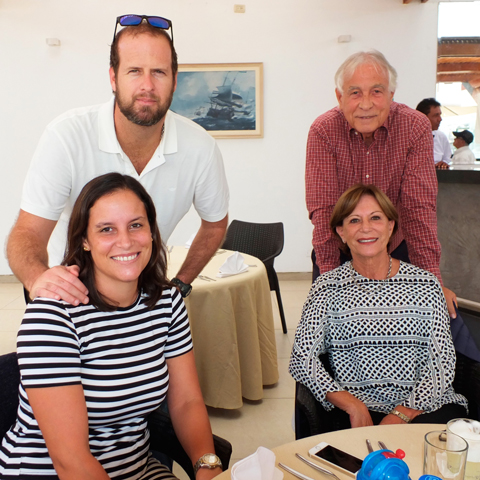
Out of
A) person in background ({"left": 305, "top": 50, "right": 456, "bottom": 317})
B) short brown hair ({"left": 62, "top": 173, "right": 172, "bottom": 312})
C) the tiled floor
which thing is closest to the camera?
short brown hair ({"left": 62, "top": 173, "right": 172, "bottom": 312})

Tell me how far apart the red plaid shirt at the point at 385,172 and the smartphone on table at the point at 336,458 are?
3.42 ft

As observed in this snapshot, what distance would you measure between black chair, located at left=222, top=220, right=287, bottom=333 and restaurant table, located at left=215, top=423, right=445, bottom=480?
308 cm

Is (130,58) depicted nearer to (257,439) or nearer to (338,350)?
(338,350)

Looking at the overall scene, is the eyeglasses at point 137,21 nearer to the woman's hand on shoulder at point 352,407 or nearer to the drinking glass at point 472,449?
the woman's hand on shoulder at point 352,407

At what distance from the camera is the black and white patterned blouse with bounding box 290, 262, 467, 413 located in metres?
1.89

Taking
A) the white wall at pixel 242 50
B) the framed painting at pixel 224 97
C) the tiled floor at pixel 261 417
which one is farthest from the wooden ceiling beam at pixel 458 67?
the tiled floor at pixel 261 417

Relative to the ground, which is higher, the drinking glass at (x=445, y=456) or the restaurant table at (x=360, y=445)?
the drinking glass at (x=445, y=456)

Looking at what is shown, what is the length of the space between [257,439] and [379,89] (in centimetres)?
197

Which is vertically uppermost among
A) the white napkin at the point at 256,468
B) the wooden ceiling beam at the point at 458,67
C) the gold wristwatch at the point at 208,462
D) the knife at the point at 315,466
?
the wooden ceiling beam at the point at 458,67

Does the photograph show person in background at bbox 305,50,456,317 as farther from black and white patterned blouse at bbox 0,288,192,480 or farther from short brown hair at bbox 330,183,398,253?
black and white patterned blouse at bbox 0,288,192,480

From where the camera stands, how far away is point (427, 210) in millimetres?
2199

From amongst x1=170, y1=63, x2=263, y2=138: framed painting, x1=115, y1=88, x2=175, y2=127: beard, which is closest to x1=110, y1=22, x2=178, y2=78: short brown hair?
x1=115, y1=88, x2=175, y2=127: beard

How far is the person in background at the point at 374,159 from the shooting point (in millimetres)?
2141

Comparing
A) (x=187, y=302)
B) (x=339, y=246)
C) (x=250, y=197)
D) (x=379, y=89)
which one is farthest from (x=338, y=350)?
(x=250, y=197)
